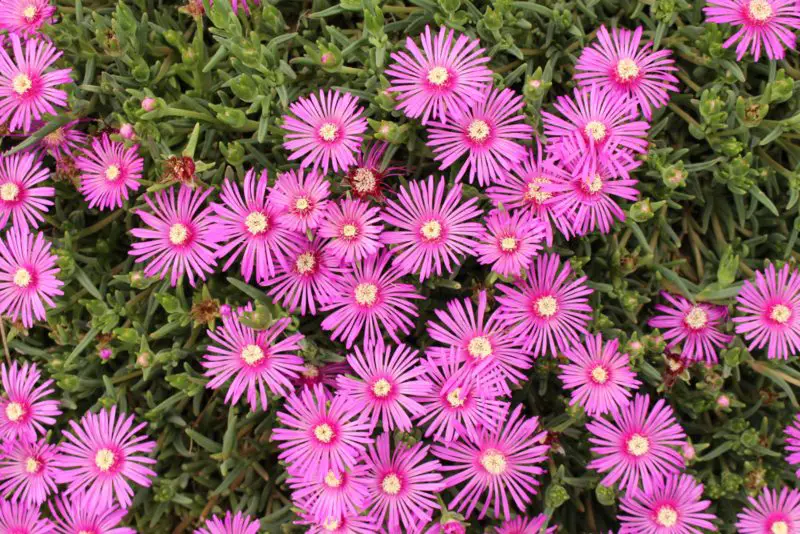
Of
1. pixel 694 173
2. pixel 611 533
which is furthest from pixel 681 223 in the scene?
pixel 611 533

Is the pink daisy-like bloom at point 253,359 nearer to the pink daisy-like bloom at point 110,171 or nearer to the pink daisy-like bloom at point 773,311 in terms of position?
the pink daisy-like bloom at point 110,171

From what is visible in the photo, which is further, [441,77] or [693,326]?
[693,326]

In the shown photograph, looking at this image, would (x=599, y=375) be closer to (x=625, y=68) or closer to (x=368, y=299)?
(x=368, y=299)

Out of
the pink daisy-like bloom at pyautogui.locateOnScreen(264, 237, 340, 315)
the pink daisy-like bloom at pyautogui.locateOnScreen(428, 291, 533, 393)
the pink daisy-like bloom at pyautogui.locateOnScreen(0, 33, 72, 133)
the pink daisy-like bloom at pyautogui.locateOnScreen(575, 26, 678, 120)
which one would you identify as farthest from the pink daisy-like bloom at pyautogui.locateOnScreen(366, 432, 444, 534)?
the pink daisy-like bloom at pyautogui.locateOnScreen(0, 33, 72, 133)

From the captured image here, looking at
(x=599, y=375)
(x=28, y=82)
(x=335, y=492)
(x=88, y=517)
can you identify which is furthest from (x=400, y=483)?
(x=28, y=82)

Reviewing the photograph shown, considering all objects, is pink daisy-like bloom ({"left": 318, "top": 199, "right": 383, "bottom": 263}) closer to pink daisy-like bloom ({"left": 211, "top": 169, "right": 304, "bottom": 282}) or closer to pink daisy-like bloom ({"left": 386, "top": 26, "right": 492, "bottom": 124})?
pink daisy-like bloom ({"left": 211, "top": 169, "right": 304, "bottom": 282})

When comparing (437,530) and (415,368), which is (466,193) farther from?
(437,530)
